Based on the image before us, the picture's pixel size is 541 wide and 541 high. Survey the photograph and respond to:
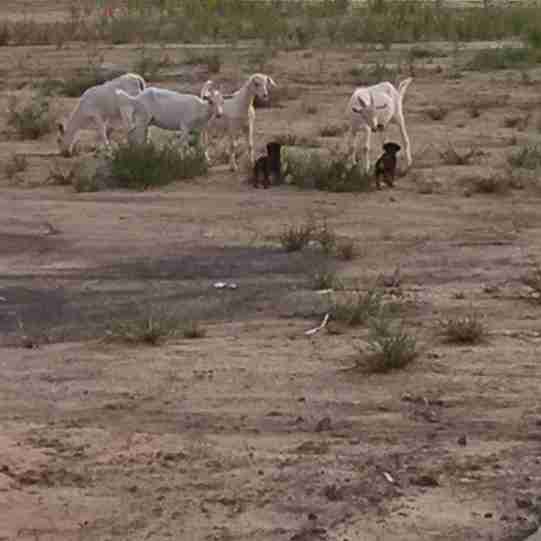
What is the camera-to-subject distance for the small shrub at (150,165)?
1853 centimetres

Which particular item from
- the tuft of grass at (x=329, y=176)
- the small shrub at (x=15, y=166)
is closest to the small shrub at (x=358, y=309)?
the tuft of grass at (x=329, y=176)

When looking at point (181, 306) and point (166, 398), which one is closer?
point (166, 398)

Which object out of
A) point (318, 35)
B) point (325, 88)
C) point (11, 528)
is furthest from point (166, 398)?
point (318, 35)

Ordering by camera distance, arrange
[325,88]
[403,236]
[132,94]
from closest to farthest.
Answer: [403,236] < [132,94] < [325,88]

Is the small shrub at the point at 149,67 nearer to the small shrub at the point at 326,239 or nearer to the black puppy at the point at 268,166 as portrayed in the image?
the black puppy at the point at 268,166

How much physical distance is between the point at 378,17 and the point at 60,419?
1330 inches

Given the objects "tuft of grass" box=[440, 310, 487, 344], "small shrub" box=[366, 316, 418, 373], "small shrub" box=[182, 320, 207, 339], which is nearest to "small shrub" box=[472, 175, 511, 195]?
"tuft of grass" box=[440, 310, 487, 344]

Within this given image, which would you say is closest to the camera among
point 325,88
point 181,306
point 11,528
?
point 11,528

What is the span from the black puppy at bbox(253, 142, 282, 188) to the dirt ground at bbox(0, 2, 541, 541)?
21 centimetres

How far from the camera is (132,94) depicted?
21.2 meters

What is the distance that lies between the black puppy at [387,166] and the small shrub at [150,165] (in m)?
2.07

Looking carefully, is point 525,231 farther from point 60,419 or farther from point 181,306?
point 60,419

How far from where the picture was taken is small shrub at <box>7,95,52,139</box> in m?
23.4

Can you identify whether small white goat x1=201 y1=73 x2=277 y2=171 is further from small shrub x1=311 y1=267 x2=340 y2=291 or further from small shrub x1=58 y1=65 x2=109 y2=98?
small shrub x1=58 y1=65 x2=109 y2=98
